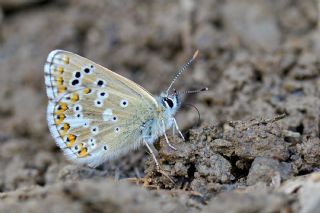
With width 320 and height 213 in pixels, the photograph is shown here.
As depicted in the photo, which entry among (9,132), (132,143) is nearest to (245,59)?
(132,143)

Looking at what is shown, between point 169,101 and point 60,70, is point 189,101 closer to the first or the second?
point 169,101

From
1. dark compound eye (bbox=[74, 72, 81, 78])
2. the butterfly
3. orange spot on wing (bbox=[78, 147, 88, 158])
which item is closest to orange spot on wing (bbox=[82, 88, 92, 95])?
the butterfly

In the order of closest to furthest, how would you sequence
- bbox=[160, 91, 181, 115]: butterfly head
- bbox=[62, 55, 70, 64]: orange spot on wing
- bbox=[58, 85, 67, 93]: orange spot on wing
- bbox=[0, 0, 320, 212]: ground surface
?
bbox=[0, 0, 320, 212]: ground surface < bbox=[62, 55, 70, 64]: orange spot on wing < bbox=[58, 85, 67, 93]: orange spot on wing < bbox=[160, 91, 181, 115]: butterfly head

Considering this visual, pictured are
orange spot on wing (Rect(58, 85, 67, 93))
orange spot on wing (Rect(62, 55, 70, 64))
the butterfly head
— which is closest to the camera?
orange spot on wing (Rect(62, 55, 70, 64))

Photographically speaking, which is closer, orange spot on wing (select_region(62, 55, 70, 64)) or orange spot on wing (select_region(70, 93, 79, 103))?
orange spot on wing (select_region(62, 55, 70, 64))

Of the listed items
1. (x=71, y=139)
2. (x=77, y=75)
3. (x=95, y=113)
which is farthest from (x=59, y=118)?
(x=77, y=75)

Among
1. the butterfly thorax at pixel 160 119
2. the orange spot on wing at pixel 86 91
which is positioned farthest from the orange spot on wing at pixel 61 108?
the butterfly thorax at pixel 160 119

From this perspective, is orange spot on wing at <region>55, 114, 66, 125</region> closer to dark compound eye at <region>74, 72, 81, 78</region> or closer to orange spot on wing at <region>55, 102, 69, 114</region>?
orange spot on wing at <region>55, 102, 69, 114</region>
